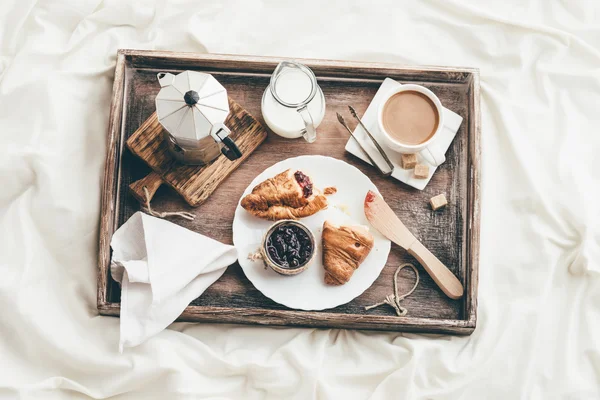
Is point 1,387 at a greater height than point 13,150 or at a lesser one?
lesser

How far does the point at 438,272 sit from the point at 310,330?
42 centimetres

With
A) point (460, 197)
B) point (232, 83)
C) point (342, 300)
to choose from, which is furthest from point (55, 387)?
point (460, 197)

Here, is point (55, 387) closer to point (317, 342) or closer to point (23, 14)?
point (317, 342)

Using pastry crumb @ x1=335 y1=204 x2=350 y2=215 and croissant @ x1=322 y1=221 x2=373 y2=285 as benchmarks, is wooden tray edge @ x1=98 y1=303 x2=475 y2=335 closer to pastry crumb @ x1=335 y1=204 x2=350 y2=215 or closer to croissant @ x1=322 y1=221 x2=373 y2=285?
croissant @ x1=322 y1=221 x2=373 y2=285

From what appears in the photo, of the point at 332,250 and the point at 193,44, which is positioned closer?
the point at 332,250

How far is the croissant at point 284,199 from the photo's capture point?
5.59ft

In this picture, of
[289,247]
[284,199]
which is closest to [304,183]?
[284,199]

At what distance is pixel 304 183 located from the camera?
5.70 feet

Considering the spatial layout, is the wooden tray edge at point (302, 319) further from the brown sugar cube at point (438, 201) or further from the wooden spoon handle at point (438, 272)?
the brown sugar cube at point (438, 201)

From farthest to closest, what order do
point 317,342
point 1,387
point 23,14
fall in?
1. point 23,14
2. point 317,342
3. point 1,387

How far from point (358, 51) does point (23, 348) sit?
138 cm

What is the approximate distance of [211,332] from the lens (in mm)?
1791

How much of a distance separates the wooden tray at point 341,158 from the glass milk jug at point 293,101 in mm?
84

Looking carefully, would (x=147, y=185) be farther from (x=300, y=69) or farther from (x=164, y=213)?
(x=300, y=69)
